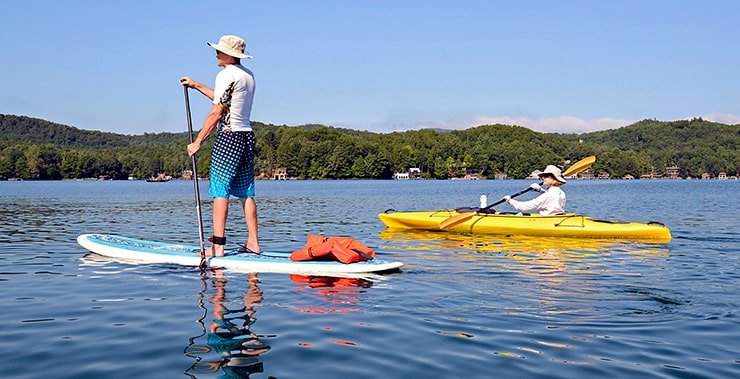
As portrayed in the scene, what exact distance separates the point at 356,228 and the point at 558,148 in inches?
6560

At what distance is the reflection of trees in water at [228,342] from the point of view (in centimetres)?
457

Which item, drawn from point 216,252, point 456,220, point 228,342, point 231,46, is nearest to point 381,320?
point 228,342

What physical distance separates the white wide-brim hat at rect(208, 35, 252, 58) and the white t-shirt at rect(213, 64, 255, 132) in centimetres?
15

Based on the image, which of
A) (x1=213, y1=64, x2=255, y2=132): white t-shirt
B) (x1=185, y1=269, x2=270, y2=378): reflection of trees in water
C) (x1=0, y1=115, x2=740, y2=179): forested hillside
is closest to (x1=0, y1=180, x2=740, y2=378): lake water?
(x1=185, y1=269, x2=270, y2=378): reflection of trees in water

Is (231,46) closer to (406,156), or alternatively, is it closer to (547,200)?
(547,200)

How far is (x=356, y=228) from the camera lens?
19109 mm

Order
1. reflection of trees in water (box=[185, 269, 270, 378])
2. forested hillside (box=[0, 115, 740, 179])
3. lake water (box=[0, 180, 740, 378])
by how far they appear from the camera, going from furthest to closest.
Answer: forested hillside (box=[0, 115, 740, 179])
lake water (box=[0, 180, 740, 378])
reflection of trees in water (box=[185, 269, 270, 378])

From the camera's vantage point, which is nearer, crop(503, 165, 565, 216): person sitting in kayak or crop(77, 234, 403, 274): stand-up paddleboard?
crop(77, 234, 403, 274): stand-up paddleboard

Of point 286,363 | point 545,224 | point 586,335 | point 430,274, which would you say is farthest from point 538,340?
point 545,224

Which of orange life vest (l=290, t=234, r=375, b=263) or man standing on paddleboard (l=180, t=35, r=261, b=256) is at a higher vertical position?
man standing on paddleboard (l=180, t=35, r=261, b=256)

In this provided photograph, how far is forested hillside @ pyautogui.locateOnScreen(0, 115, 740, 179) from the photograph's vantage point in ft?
517

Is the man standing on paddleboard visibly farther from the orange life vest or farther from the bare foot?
the orange life vest

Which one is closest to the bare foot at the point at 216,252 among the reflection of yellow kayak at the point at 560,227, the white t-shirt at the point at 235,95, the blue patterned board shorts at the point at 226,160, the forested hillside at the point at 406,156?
the blue patterned board shorts at the point at 226,160

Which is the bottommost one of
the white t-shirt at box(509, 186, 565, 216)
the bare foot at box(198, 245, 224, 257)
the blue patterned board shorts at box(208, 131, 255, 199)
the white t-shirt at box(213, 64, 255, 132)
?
the bare foot at box(198, 245, 224, 257)
